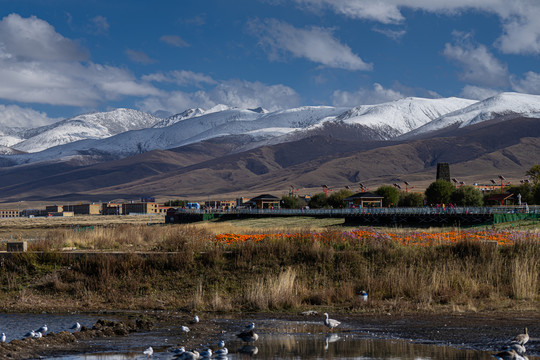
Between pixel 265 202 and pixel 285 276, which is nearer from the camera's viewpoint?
pixel 285 276

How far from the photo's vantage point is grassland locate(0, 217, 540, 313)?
24719mm

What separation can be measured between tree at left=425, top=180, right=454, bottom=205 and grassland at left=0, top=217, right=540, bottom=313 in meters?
106

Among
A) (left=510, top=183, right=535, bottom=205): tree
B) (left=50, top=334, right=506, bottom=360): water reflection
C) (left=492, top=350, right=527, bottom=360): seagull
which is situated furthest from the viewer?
(left=510, top=183, right=535, bottom=205): tree

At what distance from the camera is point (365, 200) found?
428 ft

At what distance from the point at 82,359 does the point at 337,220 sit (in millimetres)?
67116

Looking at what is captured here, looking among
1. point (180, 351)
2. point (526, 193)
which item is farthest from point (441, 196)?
point (180, 351)

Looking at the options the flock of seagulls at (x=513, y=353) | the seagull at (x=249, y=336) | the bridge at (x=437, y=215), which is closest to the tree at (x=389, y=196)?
the bridge at (x=437, y=215)

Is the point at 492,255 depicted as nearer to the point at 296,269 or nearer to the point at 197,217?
the point at 296,269

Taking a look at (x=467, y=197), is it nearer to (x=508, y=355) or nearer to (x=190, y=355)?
(x=508, y=355)

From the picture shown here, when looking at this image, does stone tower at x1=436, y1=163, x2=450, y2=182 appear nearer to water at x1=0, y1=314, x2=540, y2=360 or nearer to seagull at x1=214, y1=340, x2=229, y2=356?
water at x1=0, y1=314, x2=540, y2=360

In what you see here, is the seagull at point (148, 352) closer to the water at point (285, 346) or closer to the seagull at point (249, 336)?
the water at point (285, 346)

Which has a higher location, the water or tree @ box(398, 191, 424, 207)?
tree @ box(398, 191, 424, 207)

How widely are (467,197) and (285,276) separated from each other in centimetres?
10286

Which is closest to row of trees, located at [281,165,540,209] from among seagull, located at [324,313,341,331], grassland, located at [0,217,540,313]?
grassland, located at [0,217,540,313]
